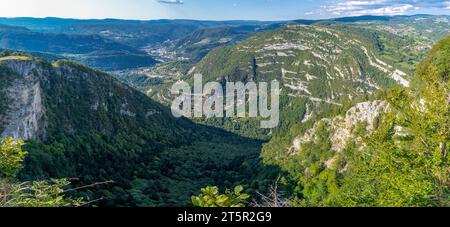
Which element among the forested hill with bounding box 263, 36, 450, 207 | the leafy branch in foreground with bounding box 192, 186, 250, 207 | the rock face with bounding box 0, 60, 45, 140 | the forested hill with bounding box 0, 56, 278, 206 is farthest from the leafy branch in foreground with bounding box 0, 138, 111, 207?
the rock face with bounding box 0, 60, 45, 140

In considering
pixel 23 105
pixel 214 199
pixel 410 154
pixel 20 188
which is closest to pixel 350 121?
pixel 410 154

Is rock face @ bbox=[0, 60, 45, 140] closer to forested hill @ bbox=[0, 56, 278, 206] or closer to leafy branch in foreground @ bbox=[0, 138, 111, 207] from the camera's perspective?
forested hill @ bbox=[0, 56, 278, 206]

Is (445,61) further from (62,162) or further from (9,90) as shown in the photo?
(9,90)

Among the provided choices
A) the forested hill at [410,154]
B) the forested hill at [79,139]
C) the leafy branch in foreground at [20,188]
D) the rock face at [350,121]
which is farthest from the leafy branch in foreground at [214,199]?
the rock face at [350,121]

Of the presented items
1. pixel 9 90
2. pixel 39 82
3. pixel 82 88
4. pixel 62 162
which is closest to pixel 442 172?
pixel 62 162

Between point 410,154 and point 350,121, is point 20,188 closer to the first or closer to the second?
point 410,154

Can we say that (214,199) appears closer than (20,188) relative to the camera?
No
